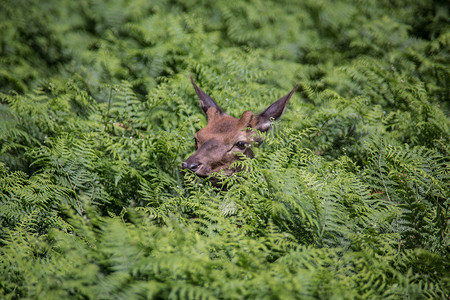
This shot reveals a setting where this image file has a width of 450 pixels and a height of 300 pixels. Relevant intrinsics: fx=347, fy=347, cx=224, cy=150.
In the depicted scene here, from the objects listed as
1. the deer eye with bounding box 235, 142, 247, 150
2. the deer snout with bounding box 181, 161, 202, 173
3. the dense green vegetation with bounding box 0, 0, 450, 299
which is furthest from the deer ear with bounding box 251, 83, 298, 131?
the deer snout with bounding box 181, 161, 202, 173

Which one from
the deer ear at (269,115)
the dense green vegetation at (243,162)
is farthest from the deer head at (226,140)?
the dense green vegetation at (243,162)

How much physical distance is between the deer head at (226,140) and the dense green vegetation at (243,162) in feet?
0.83

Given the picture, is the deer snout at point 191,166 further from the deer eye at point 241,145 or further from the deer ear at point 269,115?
the deer ear at point 269,115

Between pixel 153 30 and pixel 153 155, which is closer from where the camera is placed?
pixel 153 155

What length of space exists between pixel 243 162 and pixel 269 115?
128 centimetres

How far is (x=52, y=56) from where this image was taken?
8.52 m

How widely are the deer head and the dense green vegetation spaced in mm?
254

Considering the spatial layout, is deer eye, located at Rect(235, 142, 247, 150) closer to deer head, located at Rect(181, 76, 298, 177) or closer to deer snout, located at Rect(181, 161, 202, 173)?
deer head, located at Rect(181, 76, 298, 177)

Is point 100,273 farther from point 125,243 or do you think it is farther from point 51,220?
point 51,220

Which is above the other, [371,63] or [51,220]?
[371,63]

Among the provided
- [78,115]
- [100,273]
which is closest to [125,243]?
[100,273]

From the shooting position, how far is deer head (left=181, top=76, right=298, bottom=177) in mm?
4820

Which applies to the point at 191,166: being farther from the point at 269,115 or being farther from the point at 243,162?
the point at 269,115

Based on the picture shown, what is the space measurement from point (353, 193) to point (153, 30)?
6892 millimetres
